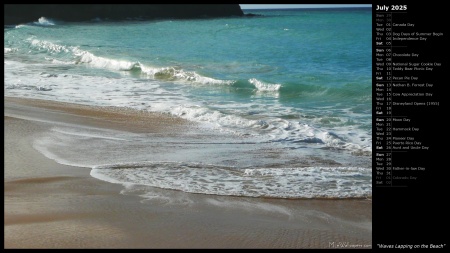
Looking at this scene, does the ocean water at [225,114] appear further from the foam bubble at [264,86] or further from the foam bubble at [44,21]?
the foam bubble at [44,21]

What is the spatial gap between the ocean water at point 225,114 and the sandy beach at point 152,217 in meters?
0.31

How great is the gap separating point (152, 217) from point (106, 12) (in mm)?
67815

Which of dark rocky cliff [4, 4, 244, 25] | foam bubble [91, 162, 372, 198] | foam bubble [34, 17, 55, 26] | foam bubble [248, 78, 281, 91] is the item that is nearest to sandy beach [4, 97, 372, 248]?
foam bubble [91, 162, 372, 198]

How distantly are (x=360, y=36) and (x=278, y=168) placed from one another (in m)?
31.5

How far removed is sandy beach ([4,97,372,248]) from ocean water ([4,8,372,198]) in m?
0.31

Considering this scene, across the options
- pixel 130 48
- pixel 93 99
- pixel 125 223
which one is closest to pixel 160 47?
pixel 130 48

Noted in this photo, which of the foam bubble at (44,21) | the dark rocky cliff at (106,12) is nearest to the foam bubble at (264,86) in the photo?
the dark rocky cliff at (106,12)

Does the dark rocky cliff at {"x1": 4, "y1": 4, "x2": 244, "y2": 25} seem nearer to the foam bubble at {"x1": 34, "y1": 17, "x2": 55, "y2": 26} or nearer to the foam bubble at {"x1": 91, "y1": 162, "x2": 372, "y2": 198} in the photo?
the foam bubble at {"x1": 34, "y1": 17, "x2": 55, "y2": 26}

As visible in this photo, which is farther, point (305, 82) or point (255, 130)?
point (305, 82)
